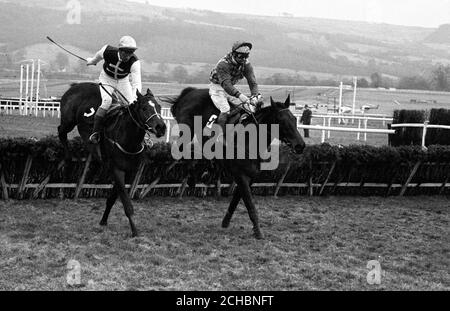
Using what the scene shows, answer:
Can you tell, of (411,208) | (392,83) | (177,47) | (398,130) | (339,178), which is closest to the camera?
(411,208)

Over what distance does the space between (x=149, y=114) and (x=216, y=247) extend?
5.72 feet

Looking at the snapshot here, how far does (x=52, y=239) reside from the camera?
804cm

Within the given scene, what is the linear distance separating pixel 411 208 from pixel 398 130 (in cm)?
496

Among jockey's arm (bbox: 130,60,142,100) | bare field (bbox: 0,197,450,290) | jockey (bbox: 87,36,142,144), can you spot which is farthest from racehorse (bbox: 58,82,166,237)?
bare field (bbox: 0,197,450,290)

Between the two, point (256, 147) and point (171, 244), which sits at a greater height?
point (256, 147)

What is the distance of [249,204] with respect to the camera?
8.88m

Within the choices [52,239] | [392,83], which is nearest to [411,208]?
[52,239]

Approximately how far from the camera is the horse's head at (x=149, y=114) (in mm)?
8156

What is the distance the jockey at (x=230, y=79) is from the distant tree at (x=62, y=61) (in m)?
78.3

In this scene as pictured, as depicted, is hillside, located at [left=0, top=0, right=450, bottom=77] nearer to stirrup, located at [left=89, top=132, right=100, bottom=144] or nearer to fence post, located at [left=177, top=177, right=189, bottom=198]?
fence post, located at [left=177, top=177, right=189, bottom=198]

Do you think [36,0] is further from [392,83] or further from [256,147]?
[256,147]

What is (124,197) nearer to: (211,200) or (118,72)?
(118,72)

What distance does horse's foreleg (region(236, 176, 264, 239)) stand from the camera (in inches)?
347

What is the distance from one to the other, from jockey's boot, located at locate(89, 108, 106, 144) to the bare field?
1086 millimetres
